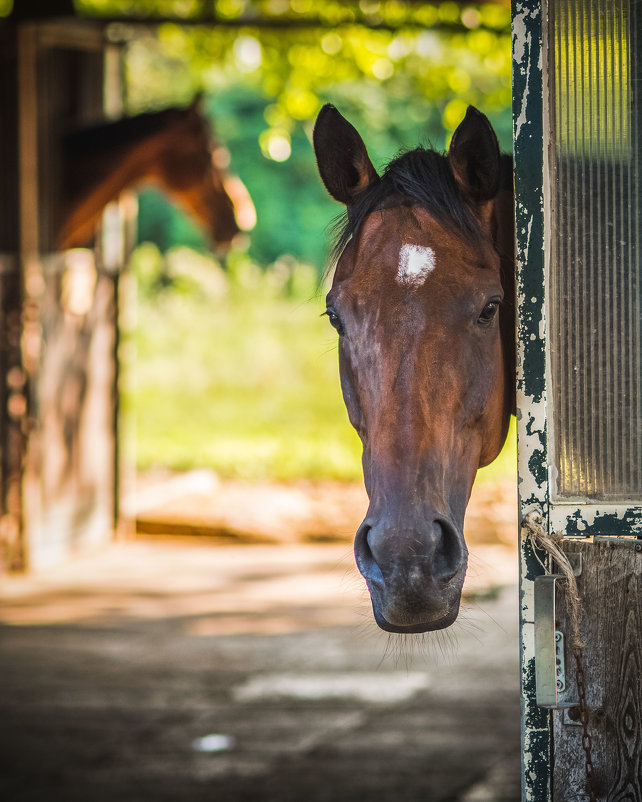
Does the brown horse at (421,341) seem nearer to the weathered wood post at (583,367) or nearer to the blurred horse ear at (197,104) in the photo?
the weathered wood post at (583,367)

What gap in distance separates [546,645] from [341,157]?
1189 millimetres

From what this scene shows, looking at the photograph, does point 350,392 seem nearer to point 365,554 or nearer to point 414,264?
point 414,264

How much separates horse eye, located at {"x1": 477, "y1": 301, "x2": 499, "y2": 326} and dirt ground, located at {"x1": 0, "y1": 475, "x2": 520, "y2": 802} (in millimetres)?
879

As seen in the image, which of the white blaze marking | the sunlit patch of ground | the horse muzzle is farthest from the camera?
the sunlit patch of ground

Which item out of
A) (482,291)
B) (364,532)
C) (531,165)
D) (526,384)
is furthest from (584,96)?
(364,532)

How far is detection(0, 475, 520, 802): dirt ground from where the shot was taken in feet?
13.4

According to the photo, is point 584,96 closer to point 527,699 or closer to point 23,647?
point 527,699

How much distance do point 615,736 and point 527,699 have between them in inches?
7.8

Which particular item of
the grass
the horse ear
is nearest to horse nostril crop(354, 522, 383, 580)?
the horse ear

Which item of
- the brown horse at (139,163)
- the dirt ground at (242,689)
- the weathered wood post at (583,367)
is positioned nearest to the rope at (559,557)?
the weathered wood post at (583,367)

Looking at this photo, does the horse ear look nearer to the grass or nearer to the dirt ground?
the dirt ground

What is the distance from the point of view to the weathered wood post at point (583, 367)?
1.91m

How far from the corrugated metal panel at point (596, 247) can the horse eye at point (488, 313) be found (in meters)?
0.15

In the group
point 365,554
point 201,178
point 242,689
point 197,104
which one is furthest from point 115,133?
point 365,554
